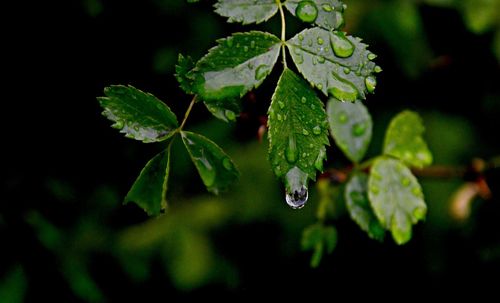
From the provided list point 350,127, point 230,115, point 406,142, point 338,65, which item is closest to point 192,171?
point 350,127

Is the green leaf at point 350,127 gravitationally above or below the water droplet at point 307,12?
below

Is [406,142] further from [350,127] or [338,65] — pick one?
[338,65]

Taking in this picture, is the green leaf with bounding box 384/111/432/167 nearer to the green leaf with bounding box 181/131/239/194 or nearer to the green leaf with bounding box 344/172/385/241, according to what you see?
the green leaf with bounding box 344/172/385/241

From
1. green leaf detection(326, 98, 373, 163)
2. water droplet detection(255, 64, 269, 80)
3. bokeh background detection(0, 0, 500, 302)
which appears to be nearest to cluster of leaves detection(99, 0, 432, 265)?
water droplet detection(255, 64, 269, 80)

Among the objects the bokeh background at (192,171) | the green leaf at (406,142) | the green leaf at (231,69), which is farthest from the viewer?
the bokeh background at (192,171)

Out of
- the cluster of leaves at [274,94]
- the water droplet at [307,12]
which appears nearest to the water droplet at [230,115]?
the cluster of leaves at [274,94]

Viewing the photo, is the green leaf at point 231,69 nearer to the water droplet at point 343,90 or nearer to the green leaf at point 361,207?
the water droplet at point 343,90

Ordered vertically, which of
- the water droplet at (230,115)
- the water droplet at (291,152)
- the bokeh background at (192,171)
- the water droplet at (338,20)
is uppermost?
the water droplet at (338,20)

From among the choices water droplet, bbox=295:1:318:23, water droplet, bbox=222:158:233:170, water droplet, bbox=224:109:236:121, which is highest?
water droplet, bbox=295:1:318:23
